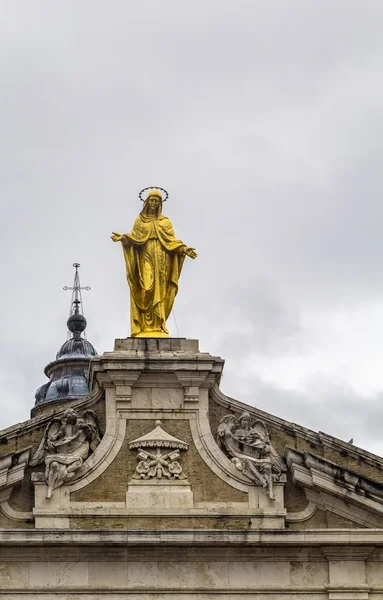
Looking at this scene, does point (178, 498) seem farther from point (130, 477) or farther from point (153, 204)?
point (153, 204)

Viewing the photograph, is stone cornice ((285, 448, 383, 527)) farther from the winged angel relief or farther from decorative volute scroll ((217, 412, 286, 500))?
the winged angel relief

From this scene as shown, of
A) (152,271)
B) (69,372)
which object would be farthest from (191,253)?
(69,372)

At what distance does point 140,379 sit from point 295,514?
10.6 ft

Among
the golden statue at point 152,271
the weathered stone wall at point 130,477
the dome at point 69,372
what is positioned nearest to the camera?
the weathered stone wall at point 130,477

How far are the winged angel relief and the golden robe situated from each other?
6.14ft

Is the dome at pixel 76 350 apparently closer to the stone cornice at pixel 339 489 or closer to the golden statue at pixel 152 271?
the golden statue at pixel 152 271

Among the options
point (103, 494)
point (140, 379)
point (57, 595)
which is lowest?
point (57, 595)

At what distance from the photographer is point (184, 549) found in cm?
2502

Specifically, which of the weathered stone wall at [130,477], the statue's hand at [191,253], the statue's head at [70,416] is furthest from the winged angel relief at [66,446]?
the statue's hand at [191,253]

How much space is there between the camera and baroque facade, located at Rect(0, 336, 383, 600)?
2489 cm

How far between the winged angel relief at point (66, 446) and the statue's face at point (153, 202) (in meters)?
3.73

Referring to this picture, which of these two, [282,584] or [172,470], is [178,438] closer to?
[172,470]

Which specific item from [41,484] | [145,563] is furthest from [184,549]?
[41,484]

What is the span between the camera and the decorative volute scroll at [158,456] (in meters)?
25.5
